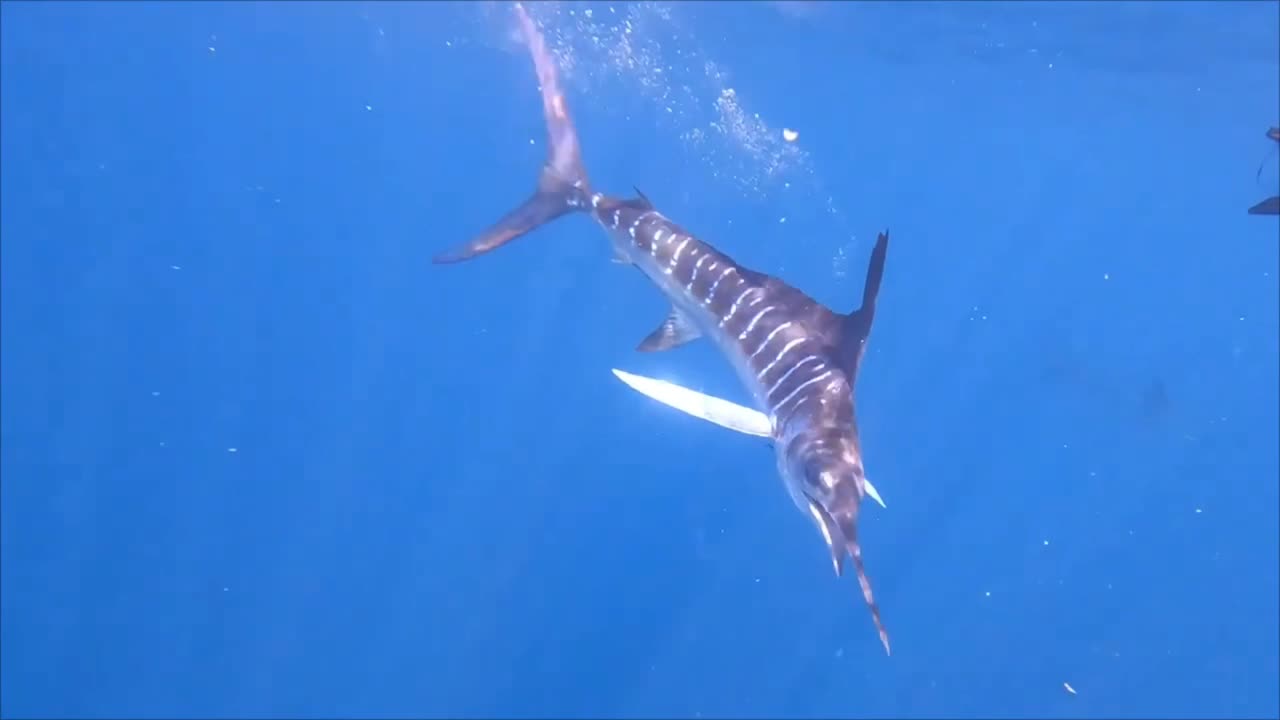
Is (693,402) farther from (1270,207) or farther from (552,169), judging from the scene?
(552,169)

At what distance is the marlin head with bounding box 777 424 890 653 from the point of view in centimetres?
469

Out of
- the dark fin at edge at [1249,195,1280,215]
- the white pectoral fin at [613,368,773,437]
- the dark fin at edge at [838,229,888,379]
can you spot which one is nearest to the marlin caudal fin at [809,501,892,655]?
the white pectoral fin at [613,368,773,437]

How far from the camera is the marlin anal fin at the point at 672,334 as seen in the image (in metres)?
7.26

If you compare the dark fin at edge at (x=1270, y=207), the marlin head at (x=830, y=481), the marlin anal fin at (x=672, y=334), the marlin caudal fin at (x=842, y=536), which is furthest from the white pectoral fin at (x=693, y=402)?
the dark fin at edge at (x=1270, y=207)

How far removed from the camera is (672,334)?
24.0 feet

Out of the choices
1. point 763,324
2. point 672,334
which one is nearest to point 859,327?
point 763,324

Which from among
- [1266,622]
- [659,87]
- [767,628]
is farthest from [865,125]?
[767,628]

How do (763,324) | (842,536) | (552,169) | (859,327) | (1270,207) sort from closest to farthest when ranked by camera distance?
(1270,207)
(842,536)
(859,327)
(763,324)
(552,169)

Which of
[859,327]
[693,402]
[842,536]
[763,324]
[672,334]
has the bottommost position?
[842,536]

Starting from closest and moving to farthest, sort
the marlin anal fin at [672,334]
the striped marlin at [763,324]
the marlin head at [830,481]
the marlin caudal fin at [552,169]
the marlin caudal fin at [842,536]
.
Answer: the marlin caudal fin at [842,536], the marlin head at [830,481], the striped marlin at [763,324], the marlin anal fin at [672,334], the marlin caudal fin at [552,169]

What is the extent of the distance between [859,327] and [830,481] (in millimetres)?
1072

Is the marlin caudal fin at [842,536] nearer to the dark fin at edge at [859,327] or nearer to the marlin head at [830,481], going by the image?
the marlin head at [830,481]

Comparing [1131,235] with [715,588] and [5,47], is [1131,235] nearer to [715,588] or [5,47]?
[715,588]

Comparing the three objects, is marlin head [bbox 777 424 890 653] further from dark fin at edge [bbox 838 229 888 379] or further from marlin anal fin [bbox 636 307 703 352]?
marlin anal fin [bbox 636 307 703 352]
